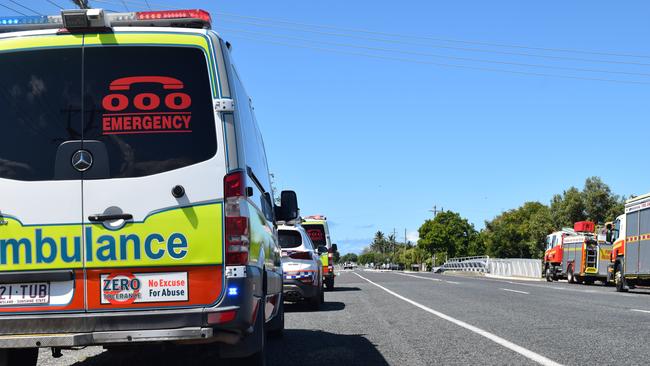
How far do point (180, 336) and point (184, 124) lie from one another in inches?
53.1

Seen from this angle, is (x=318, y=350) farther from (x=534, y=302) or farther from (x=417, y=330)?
(x=534, y=302)

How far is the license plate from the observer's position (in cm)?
421

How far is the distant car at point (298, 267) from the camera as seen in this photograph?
519 inches

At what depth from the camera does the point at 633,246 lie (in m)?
24.1

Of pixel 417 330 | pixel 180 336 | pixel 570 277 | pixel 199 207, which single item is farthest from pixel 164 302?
pixel 570 277

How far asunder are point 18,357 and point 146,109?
2.12 meters

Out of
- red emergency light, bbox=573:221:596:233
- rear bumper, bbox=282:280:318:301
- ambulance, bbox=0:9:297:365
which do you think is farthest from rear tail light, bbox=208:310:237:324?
red emergency light, bbox=573:221:596:233

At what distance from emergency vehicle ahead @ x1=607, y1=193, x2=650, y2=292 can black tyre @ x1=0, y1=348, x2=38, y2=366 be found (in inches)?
848

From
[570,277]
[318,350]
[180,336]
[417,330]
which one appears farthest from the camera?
[570,277]

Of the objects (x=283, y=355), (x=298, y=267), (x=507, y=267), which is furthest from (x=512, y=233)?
(x=283, y=355)

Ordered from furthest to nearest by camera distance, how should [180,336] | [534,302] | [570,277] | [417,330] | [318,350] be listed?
[570,277]
[534,302]
[417,330]
[318,350]
[180,336]

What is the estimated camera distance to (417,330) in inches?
388

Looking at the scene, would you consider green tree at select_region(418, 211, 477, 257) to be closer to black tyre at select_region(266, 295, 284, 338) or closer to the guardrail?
the guardrail

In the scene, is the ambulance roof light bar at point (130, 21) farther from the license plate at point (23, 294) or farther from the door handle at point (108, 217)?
the license plate at point (23, 294)
